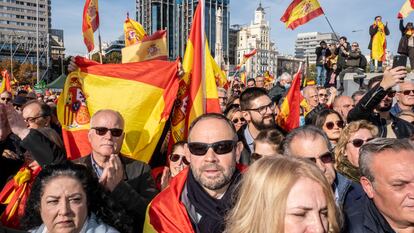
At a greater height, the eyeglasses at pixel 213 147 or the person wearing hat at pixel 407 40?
the person wearing hat at pixel 407 40

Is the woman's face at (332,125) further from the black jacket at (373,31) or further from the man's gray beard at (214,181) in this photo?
the black jacket at (373,31)

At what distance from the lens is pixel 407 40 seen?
1262 centimetres

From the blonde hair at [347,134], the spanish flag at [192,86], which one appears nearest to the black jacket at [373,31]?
the spanish flag at [192,86]

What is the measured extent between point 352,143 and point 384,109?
122 cm

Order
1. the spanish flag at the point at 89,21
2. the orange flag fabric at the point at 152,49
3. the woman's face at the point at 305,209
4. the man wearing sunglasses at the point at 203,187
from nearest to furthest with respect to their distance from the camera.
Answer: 1. the woman's face at the point at 305,209
2. the man wearing sunglasses at the point at 203,187
3. the orange flag fabric at the point at 152,49
4. the spanish flag at the point at 89,21

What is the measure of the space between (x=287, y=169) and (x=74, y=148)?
10.8 ft

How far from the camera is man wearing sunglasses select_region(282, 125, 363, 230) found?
9.16 ft

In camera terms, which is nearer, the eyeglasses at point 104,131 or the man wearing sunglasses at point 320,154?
the man wearing sunglasses at point 320,154

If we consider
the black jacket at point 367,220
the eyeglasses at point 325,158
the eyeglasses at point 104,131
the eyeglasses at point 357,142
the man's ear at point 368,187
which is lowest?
the black jacket at point 367,220

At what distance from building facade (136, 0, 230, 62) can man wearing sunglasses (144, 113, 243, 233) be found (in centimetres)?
10249

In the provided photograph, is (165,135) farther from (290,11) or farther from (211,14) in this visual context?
(211,14)

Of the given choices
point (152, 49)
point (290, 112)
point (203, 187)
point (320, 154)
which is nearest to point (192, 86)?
point (152, 49)

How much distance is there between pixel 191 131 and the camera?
3.02m

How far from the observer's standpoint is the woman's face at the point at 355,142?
12.1 ft
